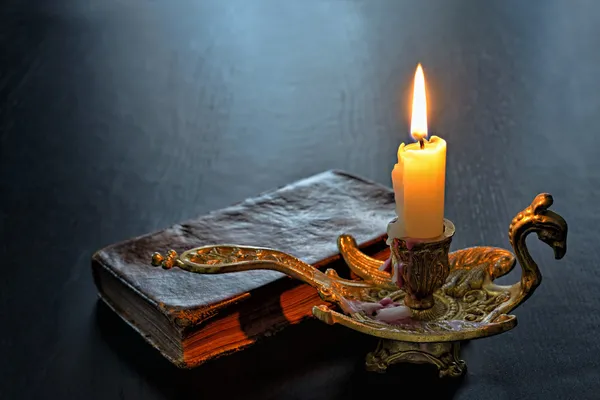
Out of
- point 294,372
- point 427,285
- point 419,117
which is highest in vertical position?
point 419,117

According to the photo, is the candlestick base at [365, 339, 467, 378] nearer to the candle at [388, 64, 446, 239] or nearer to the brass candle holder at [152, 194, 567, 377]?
the brass candle holder at [152, 194, 567, 377]

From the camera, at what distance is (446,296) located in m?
1.01

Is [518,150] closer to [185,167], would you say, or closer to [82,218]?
[185,167]

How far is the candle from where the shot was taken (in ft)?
2.94

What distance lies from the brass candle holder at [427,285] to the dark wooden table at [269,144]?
0.03 metres

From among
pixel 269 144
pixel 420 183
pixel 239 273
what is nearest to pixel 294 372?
pixel 239 273

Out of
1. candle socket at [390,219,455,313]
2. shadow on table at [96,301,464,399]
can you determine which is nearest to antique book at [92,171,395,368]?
shadow on table at [96,301,464,399]

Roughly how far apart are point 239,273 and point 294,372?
0.11m

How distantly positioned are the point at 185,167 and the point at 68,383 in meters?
0.52

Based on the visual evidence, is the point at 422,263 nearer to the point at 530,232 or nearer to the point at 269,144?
the point at 530,232

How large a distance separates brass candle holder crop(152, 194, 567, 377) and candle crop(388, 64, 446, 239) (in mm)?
13

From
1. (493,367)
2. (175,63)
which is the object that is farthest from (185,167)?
(493,367)

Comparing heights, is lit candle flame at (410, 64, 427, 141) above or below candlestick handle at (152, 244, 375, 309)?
above

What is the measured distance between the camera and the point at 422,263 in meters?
0.93
